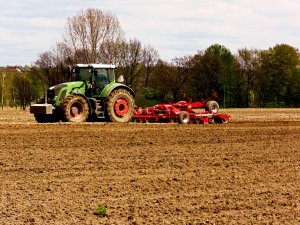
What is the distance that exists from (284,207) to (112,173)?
3.67m

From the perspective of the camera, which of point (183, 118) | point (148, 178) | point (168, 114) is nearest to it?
point (148, 178)

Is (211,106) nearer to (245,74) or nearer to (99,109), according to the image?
(99,109)

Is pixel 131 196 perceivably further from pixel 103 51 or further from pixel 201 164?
pixel 103 51

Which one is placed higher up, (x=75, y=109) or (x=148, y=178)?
(x=75, y=109)

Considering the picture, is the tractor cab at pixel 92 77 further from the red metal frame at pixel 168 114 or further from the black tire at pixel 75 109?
the red metal frame at pixel 168 114

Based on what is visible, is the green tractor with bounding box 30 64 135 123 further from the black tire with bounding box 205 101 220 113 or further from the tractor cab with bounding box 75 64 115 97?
the black tire with bounding box 205 101 220 113

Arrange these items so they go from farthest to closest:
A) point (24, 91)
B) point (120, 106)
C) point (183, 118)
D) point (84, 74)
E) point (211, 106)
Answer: point (24, 91) < point (211, 106) < point (183, 118) < point (120, 106) < point (84, 74)

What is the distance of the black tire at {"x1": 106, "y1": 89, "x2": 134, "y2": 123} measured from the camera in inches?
852

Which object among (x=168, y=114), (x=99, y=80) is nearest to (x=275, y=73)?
(x=168, y=114)

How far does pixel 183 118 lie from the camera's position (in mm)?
22469

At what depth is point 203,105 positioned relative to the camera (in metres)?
24.5

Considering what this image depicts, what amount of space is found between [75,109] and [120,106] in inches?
79.7

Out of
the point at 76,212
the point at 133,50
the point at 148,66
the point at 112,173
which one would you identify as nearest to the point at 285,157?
the point at 112,173

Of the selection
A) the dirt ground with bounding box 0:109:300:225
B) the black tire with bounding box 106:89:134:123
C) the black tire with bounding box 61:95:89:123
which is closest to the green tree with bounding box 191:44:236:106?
the black tire with bounding box 106:89:134:123
